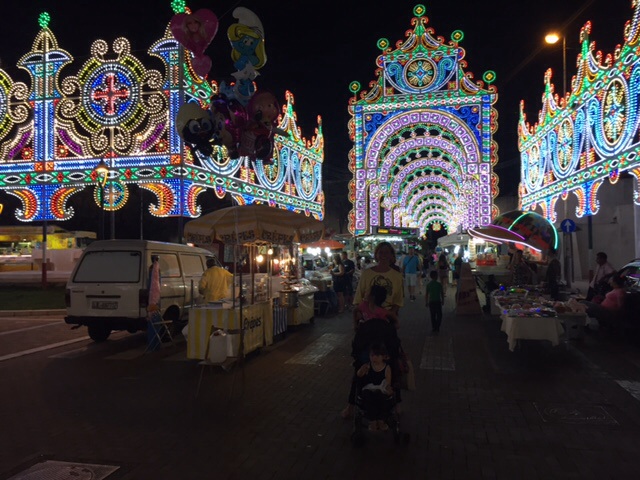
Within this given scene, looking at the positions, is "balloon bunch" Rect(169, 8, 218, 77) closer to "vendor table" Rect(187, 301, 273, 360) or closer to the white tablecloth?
"vendor table" Rect(187, 301, 273, 360)

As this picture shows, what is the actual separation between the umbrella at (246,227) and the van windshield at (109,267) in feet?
4.15

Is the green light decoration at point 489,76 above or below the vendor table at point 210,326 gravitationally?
above

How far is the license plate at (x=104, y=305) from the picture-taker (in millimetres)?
9859

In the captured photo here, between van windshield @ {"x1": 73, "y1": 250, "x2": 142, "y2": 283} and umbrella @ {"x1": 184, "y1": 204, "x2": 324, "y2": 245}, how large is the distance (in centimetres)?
126

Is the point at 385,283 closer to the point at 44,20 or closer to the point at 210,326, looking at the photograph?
the point at 210,326

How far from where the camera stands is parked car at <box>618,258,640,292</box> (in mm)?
10992

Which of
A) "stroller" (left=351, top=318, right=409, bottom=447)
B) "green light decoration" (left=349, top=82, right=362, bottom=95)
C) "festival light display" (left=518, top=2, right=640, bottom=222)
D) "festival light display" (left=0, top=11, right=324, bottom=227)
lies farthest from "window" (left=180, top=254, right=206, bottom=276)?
"green light decoration" (left=349, top=82, right=362, bottom=95)

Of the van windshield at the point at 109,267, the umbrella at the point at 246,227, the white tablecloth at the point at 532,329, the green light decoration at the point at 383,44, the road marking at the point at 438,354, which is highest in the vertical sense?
the green light decoration at the point at 383,44

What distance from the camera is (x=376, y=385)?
514cm

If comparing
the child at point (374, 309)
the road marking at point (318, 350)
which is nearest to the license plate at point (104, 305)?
the road marking at point (318, 350)

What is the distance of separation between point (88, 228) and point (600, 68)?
35.3m

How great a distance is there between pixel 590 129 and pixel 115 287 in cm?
1603

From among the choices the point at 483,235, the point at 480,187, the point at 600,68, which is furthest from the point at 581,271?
the point at 483,235

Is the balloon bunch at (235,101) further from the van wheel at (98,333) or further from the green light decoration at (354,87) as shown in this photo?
the green light decoration at (354,87)
